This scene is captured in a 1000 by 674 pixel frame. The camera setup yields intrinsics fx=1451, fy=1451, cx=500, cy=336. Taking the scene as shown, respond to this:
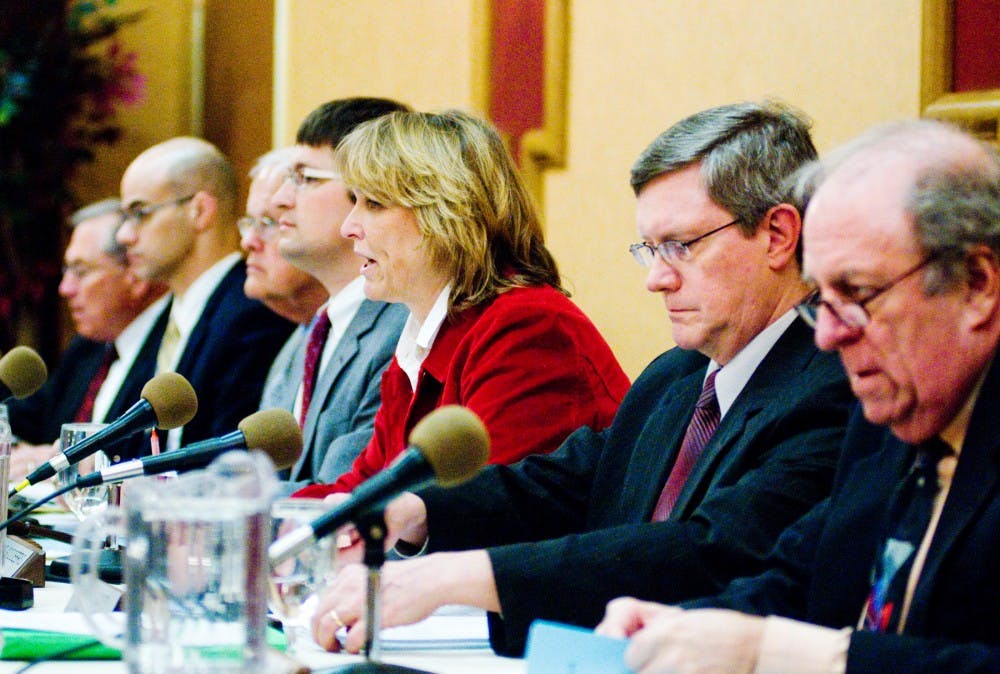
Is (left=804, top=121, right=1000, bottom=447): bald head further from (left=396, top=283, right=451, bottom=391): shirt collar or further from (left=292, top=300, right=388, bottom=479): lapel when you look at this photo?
(left=292, top=300, right=388, bottom=479): lapel

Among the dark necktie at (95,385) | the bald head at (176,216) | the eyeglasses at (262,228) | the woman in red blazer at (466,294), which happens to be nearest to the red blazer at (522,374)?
the woman in red blazer at (466,294)

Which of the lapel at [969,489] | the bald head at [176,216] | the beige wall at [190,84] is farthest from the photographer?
the beige wall at [190,84]

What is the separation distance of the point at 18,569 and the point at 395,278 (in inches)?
37.5

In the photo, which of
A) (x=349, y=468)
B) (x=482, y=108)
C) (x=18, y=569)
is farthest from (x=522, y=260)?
(x=18, y=569)

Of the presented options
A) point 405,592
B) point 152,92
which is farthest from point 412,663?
point 152,92

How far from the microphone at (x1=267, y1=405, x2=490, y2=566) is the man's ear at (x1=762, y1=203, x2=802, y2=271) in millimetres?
913

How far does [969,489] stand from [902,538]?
0.12 m

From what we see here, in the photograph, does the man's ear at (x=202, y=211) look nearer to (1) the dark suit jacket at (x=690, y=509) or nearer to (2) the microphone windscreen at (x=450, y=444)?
(1) the dark suit jacket at (x=690, y=509)

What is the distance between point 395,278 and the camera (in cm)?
292

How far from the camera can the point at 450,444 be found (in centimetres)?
146

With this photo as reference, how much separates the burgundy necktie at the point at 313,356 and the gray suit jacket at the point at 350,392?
0.13 metres

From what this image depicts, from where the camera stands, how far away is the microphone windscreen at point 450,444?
4.76 ft

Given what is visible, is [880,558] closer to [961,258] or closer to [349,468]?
[961,258]

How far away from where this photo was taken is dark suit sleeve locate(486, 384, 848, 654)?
1930 millimetres
